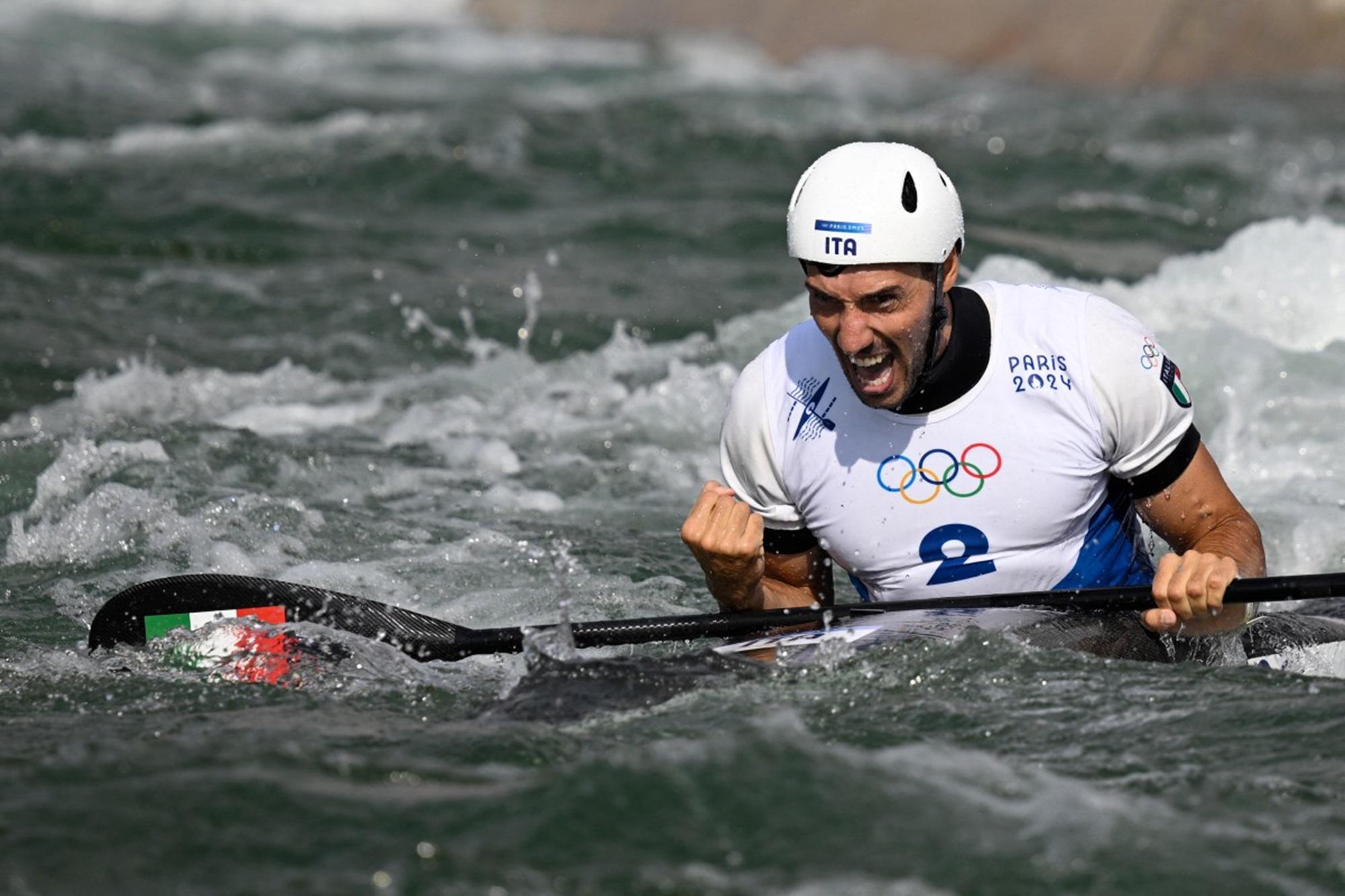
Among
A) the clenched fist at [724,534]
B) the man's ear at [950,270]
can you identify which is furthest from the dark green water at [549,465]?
the man's ear at [950,270]

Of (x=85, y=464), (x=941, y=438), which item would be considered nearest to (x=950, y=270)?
(x=941, y=438)

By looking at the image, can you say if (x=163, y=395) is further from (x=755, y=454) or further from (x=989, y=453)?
(x=989, y=453)

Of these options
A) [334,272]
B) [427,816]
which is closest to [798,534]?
[427,816]

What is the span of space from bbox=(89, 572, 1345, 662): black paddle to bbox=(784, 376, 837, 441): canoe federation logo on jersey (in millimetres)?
455

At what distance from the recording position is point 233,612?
485 centimetres

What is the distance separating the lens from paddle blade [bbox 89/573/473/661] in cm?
482

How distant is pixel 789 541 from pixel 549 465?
2941 mm

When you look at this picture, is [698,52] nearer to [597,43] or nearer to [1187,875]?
[597,43]

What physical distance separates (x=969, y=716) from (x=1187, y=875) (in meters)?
0.82

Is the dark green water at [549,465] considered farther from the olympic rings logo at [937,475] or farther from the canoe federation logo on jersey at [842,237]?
the canoe federation logo on jersey at [842,237]

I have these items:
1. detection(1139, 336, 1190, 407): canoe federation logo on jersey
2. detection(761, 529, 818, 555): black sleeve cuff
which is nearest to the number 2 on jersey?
detection(761, 529, 818, 555): black sleeve cuff

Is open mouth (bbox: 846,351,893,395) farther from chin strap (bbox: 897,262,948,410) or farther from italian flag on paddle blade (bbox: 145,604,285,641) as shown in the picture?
italian flag on paddle blade (bbox: 145,604,285,641)

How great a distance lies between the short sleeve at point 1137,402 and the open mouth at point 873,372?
1.67 feet

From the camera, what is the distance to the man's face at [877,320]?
420 cm
